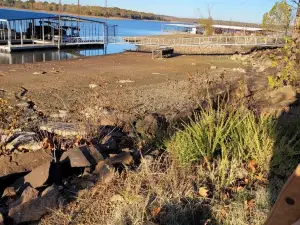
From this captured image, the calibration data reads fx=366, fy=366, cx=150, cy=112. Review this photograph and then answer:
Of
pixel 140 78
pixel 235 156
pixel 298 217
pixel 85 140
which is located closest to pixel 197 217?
pixel 235 156

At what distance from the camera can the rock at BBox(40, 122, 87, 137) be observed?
242 inches

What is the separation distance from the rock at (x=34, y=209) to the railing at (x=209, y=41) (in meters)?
28.7

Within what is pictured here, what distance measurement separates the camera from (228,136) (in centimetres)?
491

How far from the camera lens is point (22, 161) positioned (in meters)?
5.19

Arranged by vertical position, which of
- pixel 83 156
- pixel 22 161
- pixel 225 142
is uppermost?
pixel 225 142

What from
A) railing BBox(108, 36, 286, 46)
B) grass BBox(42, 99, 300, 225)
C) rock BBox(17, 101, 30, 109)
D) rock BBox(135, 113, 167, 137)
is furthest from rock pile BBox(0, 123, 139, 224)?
railing BBox(108, 36, 286, 46)

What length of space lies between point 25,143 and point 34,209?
2252mm

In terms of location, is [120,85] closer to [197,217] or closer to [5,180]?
[5,180]

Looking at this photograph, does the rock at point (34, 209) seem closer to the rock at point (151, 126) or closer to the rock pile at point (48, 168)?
the rock pile at point (48, 168)

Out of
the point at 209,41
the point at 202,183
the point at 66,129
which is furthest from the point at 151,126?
the point at 209,41

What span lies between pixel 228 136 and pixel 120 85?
1125 cm

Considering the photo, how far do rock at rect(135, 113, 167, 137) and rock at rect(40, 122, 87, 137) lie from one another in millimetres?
973

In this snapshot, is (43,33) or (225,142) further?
(43,33)

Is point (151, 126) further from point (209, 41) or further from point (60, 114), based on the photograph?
point (209, 41)
